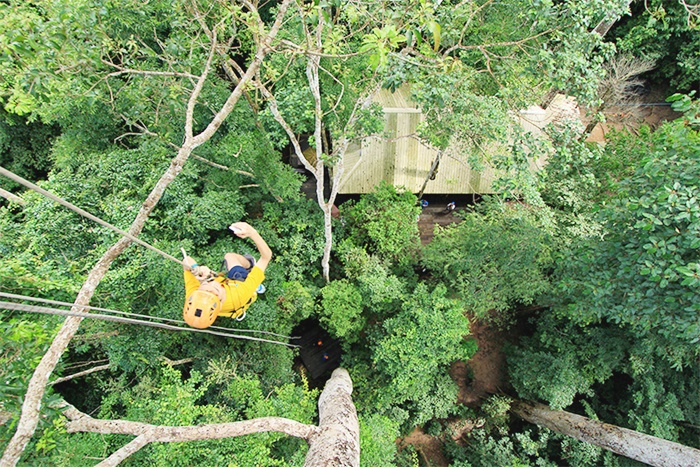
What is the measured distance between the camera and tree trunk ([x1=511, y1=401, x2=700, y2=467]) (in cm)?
880

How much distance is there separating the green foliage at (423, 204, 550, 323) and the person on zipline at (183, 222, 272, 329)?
6130 millimetres

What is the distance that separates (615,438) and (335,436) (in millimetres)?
8883

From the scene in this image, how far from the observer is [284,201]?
1013 centimetres

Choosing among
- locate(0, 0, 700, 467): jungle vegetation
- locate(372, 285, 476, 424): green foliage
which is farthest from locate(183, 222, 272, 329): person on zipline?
locate(372, 285, 476, 424): green foliage

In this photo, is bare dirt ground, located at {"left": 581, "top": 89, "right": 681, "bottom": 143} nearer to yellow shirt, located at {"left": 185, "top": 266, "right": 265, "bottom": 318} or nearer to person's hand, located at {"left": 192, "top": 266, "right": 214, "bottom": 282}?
yellow shirt, located at {"left": 185, "top": 266, "right": 265, "bottom": 318}

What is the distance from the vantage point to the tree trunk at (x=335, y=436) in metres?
5.46

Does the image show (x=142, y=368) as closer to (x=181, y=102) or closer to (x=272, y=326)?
(x=272, y=326)

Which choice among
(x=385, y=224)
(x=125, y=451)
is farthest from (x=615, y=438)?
(x=125, y=451)

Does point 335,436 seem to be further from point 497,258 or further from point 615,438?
point 615,438

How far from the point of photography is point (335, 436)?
6.12 metres

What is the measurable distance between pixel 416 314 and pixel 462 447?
6.28 meters

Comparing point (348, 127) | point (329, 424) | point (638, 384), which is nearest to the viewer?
point (329, 424)

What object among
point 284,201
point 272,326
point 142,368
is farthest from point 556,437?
point 142,368

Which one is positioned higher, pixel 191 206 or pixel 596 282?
pixel 191 206
